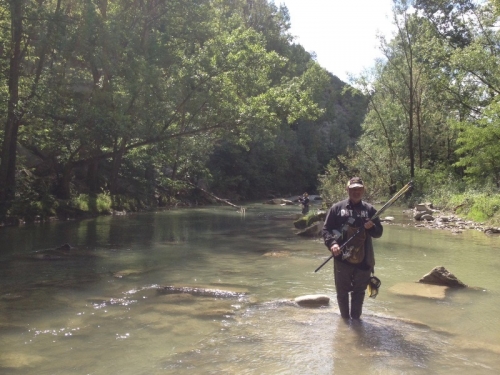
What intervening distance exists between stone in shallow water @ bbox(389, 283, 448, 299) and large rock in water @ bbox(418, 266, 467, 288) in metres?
0.14

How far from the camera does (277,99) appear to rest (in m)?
22.3

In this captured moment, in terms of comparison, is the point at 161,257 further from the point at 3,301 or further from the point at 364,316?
the point at 364,316

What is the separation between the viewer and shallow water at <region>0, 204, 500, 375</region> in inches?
187

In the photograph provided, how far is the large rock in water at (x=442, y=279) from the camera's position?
8.27 m

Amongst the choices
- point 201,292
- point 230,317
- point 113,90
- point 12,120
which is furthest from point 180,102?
point 230,317

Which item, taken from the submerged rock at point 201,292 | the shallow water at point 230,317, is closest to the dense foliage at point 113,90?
the shallow water at point 230,317

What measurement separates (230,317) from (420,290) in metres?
3.58

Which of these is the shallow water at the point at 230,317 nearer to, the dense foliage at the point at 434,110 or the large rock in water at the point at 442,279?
the large rock in water at the point at 442,279

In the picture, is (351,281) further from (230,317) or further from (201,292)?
(201,292)

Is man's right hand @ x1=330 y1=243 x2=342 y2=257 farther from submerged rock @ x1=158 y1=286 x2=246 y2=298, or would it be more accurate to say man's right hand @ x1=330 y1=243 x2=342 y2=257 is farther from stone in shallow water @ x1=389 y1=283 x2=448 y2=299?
stone in shallow water @ x1=389 y1=283 x2=448 y2=299

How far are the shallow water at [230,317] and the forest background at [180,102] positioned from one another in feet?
26.3

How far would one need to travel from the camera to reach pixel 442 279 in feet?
27.4

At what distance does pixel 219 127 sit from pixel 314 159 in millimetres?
36157

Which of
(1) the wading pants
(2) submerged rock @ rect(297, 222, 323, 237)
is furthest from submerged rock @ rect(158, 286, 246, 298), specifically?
(2) submerged rock @ rect(297, 222, 323, 237)
